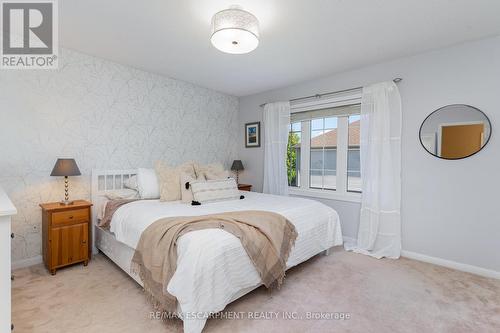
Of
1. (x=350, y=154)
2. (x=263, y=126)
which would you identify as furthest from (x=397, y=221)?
(x=263, y=126)

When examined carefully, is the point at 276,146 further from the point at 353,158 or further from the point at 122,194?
the point at 122,194

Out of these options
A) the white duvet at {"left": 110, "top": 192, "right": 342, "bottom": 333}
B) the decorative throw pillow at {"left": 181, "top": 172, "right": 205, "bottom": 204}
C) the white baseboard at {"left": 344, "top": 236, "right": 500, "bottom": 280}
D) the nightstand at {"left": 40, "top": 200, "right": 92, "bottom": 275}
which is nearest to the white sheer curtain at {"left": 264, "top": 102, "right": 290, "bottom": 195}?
the white duvet at {"left": 110, "top": 192, "right": 342, "bottom": 333}

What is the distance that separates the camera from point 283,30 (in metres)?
2.40

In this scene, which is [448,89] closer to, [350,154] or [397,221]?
[350,154]

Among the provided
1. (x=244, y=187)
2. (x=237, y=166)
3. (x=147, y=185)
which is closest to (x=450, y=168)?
(x=244, y=187)

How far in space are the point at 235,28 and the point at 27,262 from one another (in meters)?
3.17

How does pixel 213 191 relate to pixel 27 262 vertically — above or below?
above

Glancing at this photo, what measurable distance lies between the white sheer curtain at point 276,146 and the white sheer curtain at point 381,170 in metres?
1.24

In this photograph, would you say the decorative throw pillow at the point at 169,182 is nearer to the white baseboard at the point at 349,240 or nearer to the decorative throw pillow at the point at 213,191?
the decorative throw pillow at the point at 213,191

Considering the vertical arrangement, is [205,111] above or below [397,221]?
above

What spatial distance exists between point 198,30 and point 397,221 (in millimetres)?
3126

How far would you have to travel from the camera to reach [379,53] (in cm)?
289

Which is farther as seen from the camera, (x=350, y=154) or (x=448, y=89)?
(x=350, y=154)

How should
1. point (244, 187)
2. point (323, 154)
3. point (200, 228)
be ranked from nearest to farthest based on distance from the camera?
point (200, 228) < point (323, 154) < point (244, 187)
